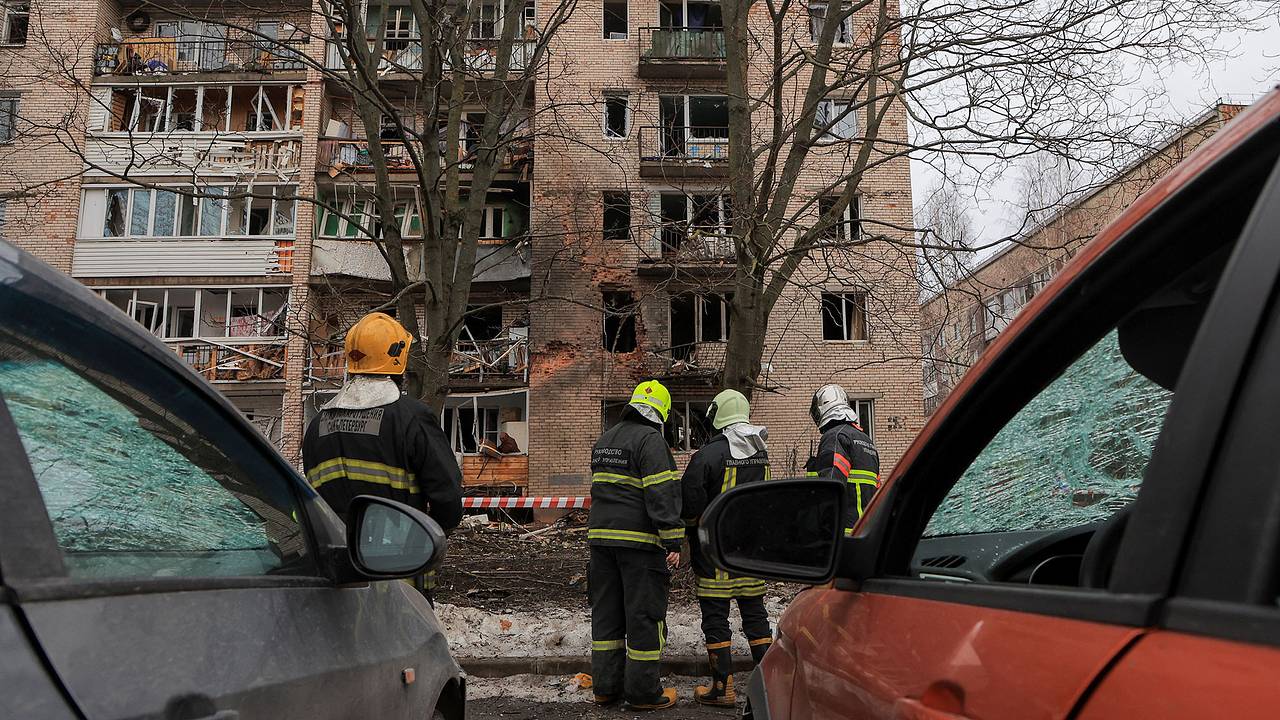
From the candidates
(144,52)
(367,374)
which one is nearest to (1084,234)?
(367,374)

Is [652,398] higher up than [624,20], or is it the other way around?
[624,20]

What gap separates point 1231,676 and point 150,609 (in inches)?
51.3

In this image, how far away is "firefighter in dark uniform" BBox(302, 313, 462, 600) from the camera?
14.1 feet

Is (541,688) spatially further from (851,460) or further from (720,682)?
(851,460)

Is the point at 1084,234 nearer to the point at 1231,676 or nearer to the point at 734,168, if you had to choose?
the point at 734,168

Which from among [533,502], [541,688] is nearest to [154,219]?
[533,502]

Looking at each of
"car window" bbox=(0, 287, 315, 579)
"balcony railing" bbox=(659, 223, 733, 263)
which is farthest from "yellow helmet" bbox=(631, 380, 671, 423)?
"car window" bbox=(0, 287, 315, 579)

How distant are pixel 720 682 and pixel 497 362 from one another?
18921mm

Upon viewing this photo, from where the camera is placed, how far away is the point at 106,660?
1122 mm

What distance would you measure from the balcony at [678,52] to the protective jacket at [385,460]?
22.9 m

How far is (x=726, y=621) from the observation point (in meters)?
6.28

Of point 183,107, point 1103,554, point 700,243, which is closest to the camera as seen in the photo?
point 1103,554

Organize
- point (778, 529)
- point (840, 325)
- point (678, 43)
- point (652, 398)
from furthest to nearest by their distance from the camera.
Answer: point (678, 43) < point (840, 325) < point (652, 398) < point (778, 529)

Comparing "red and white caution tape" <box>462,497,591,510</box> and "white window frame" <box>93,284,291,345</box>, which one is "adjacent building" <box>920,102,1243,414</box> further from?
"white window frame" <box>93,284,291,345</box>
